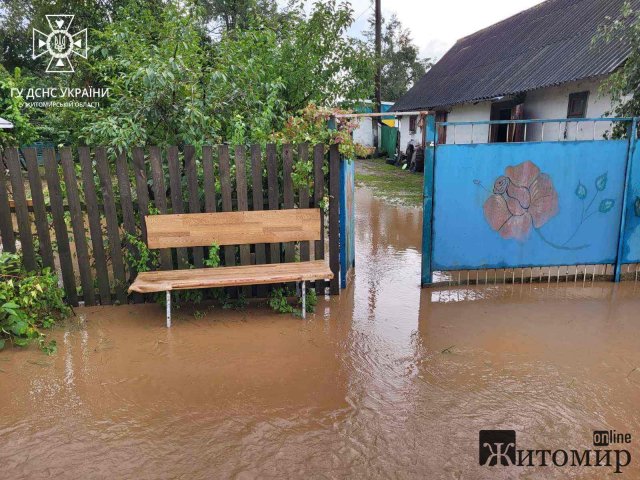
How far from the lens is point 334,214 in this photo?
17.2 feet

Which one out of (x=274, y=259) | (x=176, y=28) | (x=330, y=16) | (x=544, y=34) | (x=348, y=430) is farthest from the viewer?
(x=544, y=34)

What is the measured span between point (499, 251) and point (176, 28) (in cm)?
508

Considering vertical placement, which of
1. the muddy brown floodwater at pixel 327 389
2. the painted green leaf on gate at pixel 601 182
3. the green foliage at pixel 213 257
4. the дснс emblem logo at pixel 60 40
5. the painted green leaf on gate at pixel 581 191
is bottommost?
the muddy brown floodwater at pixel 327 389

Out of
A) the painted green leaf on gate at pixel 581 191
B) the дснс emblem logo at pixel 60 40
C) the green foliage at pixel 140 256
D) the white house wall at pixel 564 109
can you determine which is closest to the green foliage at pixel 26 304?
the green foliage at pixel 140 256

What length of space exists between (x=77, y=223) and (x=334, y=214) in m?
2.65

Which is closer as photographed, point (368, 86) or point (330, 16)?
point (330, 16)

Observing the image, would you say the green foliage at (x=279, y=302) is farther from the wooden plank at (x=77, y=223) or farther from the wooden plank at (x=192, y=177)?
the wooden plank at (x=77, y=223)

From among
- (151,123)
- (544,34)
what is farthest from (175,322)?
(544,34)

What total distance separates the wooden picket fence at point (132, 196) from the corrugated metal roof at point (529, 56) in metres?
6.40

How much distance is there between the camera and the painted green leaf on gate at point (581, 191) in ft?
18.3

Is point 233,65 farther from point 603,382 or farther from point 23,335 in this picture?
point 603,382

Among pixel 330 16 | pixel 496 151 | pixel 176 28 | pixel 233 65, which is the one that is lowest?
pixel 496 151

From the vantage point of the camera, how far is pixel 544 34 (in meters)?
14.8

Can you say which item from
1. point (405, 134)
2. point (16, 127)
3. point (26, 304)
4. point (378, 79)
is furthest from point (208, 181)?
point (378, 79)
